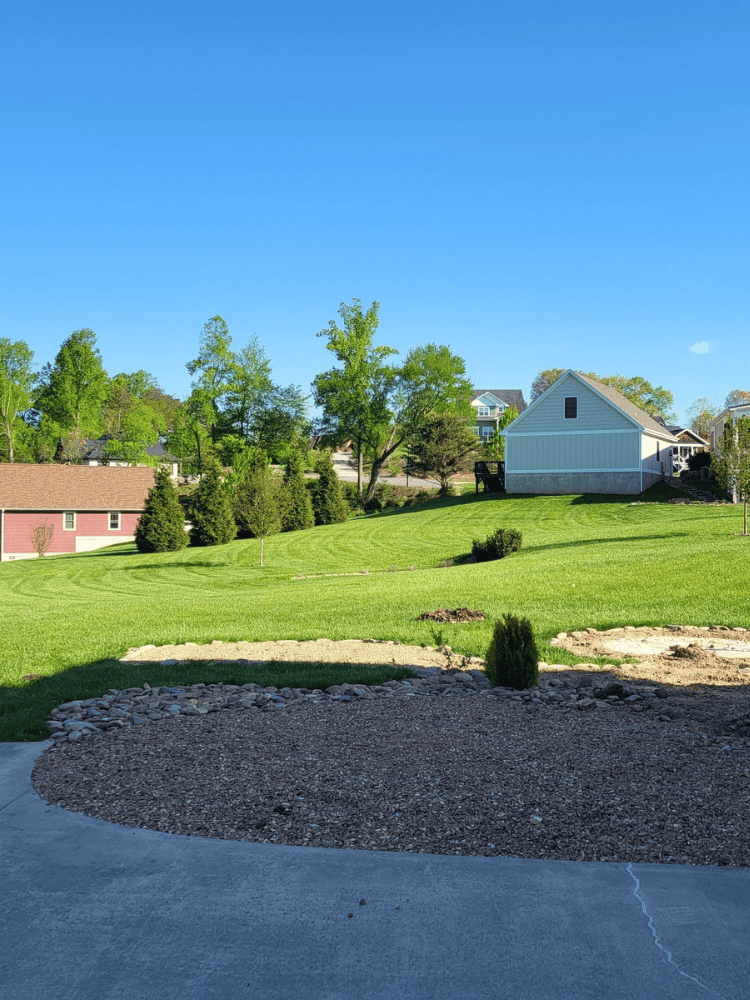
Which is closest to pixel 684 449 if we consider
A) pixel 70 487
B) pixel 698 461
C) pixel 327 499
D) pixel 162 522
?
pixel 698 461

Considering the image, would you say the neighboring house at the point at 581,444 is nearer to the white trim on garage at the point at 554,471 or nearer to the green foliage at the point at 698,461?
the white trim on garage at the point at 554,471

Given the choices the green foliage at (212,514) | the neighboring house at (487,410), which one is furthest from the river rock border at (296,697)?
the neighboring house at (487,410)

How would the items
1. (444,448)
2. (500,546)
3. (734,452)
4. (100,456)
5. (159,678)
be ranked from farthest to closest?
(100,456), (444,448), (734,452), (500,546), (159,678)

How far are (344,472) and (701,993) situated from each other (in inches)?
2848

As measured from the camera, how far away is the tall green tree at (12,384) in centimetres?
5462

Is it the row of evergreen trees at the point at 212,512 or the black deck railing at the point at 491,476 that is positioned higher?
the black deck railing at the point at 491,476

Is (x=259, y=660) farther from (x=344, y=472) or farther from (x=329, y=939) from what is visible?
(x=344, y=472)

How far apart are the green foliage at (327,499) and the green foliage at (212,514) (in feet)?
20.4

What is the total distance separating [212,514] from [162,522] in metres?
2.29

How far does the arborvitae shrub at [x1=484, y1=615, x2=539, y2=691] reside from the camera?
23.9 ft

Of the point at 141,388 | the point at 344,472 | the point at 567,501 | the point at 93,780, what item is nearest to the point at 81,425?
the point at 141,388

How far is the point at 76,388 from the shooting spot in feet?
175

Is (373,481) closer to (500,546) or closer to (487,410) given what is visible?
(500,546)

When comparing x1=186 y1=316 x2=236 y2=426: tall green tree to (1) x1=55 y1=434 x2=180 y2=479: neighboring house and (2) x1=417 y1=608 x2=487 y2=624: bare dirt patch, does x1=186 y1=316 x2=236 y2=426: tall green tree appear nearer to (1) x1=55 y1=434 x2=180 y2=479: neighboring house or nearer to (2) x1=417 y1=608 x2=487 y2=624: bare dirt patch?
(1) x1=55 y1=434 x2=180 y2=479: neighboring house
